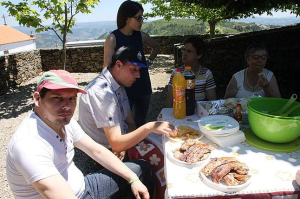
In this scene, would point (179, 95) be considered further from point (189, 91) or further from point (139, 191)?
point (139, 191)

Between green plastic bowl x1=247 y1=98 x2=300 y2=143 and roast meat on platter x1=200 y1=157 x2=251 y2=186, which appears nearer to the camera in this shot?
roast meat on platter x1=200 y1=157 x2=251 y2=186

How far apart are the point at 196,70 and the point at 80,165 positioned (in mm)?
2272

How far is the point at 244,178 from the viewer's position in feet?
4.25

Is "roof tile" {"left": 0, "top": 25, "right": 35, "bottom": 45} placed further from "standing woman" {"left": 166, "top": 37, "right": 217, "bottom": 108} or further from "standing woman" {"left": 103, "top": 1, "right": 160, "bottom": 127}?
"standing woman" {"left": 166, "top": 37, "right": 217, "bottom": 108}

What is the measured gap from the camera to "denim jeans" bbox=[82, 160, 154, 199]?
6.25 ft

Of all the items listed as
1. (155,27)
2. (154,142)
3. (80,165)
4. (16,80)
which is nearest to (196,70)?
(154,142)

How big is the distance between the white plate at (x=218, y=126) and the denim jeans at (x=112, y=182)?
0.66 metres

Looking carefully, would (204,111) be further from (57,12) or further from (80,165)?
(57,12)

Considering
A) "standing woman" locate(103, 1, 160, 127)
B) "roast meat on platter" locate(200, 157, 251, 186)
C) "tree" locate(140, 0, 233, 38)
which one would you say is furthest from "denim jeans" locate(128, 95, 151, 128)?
"tree" locate(140, 0, 233, 38)

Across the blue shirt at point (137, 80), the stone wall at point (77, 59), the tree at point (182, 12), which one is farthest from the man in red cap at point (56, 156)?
the tree at point (182, 12)

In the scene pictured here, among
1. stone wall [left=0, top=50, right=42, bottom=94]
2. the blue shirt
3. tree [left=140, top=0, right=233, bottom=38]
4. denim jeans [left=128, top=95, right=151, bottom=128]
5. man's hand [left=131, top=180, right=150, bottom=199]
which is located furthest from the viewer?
tree [left=140, top=0, right=233, bottom=38]

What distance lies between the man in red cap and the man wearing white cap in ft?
0.58

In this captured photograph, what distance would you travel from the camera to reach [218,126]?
1.75 meters

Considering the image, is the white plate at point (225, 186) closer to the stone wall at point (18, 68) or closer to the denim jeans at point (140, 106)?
the denim jeans at point (140, 106)
